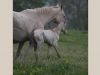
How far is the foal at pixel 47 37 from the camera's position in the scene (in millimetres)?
3729

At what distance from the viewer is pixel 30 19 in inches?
149

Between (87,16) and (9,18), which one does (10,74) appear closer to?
(9,18)

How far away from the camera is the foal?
373 cm

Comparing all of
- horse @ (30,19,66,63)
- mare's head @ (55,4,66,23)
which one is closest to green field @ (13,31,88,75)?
horse @ (30,19,66,63)

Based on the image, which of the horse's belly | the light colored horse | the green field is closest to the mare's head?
the light colored horse

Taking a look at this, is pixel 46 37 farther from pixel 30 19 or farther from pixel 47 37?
pixel 30 19

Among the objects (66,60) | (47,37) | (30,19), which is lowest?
(66,60)

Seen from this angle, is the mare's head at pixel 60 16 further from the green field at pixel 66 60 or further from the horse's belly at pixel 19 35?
the horse's belly at pixel 19 35

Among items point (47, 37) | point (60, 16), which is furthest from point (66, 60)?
point (60, 16)

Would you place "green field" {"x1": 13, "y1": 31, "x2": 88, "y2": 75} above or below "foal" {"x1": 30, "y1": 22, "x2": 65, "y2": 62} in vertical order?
below

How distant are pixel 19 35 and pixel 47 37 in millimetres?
229

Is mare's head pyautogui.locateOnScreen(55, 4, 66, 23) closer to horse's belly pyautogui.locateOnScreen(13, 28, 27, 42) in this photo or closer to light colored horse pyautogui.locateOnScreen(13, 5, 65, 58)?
light colored horse pyautogui.locateOnScreen(13, 5, 65, 58)

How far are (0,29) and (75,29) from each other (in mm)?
613

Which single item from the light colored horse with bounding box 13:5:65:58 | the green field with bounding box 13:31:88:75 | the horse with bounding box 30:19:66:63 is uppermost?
the light colored horse with bounding box 13:5:65:58
